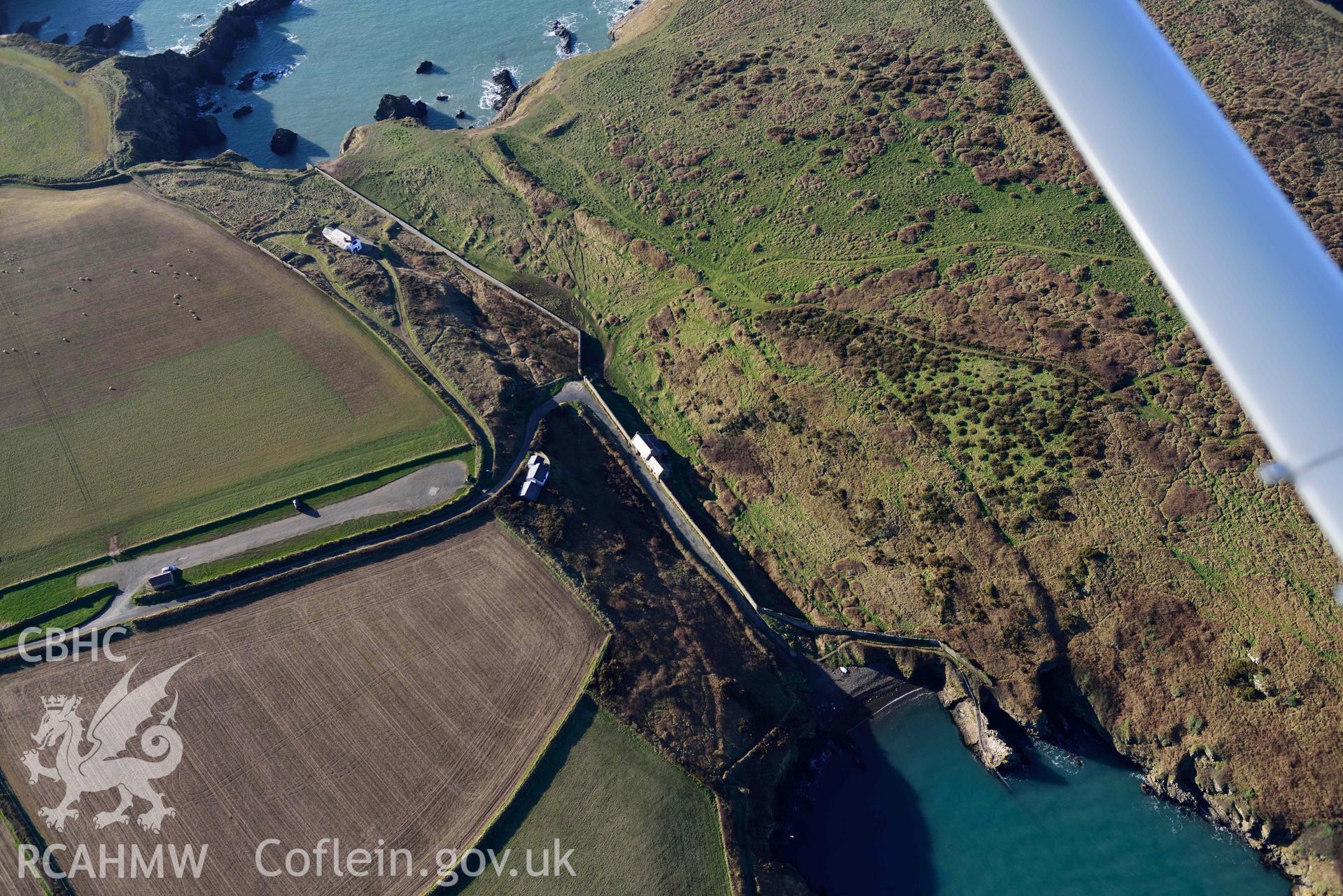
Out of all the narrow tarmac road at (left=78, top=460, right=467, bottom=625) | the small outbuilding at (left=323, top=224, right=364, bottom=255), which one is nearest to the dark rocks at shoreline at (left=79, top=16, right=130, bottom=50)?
the small outbuilding at (left=323, top=224, right=364, bottom=255)

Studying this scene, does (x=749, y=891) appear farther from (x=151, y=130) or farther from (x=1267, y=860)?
(x=151, y=130)

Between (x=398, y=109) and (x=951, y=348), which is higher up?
(x=398, y=109)

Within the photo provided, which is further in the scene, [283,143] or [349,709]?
[283,143]

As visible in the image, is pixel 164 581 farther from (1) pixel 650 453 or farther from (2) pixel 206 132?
(2) pixel 206 132

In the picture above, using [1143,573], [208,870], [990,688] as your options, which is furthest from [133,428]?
[1143,573]

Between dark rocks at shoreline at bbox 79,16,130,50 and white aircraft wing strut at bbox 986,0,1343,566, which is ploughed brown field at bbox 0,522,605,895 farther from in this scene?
dark rocks at shoreline at bbox 79,16,130,50

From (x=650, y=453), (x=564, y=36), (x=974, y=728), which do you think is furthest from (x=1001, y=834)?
(x=564, y=36)

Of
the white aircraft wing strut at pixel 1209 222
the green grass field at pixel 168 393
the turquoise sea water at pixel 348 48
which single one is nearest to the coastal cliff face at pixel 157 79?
the turquoise sea water at pixel 348 48
